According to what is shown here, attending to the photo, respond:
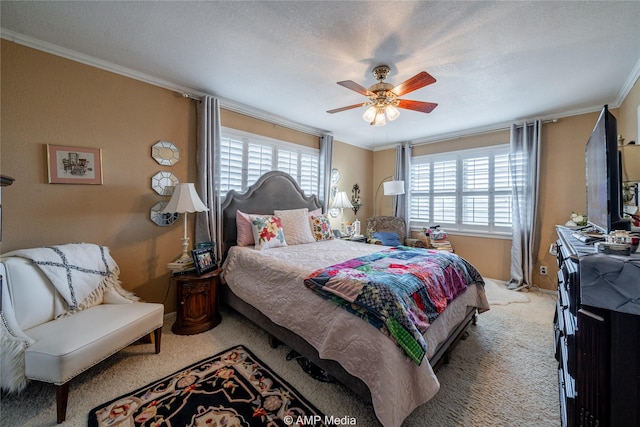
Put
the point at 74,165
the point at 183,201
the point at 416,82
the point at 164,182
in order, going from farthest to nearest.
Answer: the point at 164,182 → the point at 183,201 → the point at 74,165 → the point at 416,82

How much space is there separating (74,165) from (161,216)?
830 millimetres

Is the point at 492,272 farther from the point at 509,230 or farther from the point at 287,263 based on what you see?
the point at 287,263

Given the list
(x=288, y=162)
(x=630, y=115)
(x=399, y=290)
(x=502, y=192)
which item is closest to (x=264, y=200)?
(x=288, y=162)

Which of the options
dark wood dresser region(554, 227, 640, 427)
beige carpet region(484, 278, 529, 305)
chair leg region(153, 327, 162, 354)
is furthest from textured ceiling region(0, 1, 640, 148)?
beige carpet region(484, 278, 529, 305)

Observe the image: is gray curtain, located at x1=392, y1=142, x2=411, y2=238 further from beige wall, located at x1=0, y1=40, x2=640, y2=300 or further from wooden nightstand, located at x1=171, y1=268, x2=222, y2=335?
wooden nightstand, located at x1=171, y1=268, x2=222, y2=335

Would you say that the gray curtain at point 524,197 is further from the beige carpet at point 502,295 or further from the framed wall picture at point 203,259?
the framed wall picture at point 203,259

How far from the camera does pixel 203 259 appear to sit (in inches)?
99.7

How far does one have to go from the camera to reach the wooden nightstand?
91.7 inches

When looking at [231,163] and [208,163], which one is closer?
[208,163]

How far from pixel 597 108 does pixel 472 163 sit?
1533 millimetres

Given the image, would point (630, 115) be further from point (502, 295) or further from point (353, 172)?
point (353, 172)

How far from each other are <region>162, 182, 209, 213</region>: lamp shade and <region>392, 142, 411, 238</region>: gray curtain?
12.4ft

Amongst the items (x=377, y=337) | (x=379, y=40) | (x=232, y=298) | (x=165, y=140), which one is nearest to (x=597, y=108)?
(x=379, y=40)

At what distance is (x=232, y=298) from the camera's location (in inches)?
105
